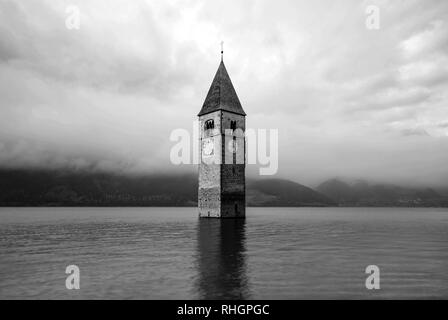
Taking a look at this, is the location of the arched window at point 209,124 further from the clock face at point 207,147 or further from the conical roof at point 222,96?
the clock face at point 207,147

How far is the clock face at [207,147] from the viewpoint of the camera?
45281 mm

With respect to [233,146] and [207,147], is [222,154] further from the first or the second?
[207,147]

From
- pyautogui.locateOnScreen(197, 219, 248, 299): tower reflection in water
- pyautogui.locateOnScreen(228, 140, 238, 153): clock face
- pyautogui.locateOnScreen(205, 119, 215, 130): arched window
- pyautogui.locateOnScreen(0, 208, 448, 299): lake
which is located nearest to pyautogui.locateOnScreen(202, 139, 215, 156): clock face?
pyautogui.locateOnScreen(205, 119, 215, 130): arched window

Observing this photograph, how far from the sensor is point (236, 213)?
46000 mm

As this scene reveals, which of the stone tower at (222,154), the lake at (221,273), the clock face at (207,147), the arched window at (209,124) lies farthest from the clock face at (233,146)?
the lake at (221,273)

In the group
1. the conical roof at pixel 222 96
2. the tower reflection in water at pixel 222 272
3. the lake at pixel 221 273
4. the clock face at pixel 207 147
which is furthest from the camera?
the conical roof at pixel 222 96

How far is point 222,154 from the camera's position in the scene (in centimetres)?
4375

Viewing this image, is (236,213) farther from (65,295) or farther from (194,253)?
(65,295)

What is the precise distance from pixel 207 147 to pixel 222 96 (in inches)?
311

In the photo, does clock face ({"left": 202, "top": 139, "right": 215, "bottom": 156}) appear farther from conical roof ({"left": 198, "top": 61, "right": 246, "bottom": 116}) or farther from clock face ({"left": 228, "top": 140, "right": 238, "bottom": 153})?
conical roof ({"left": 198, "top": 61, "right": 246, "bottom": 116})

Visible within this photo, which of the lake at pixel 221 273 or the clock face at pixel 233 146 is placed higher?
the clock face at pixel 233 146

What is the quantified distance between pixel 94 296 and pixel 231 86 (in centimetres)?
4299

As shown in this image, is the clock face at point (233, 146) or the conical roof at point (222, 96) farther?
the conical roof at point (222, 96)
